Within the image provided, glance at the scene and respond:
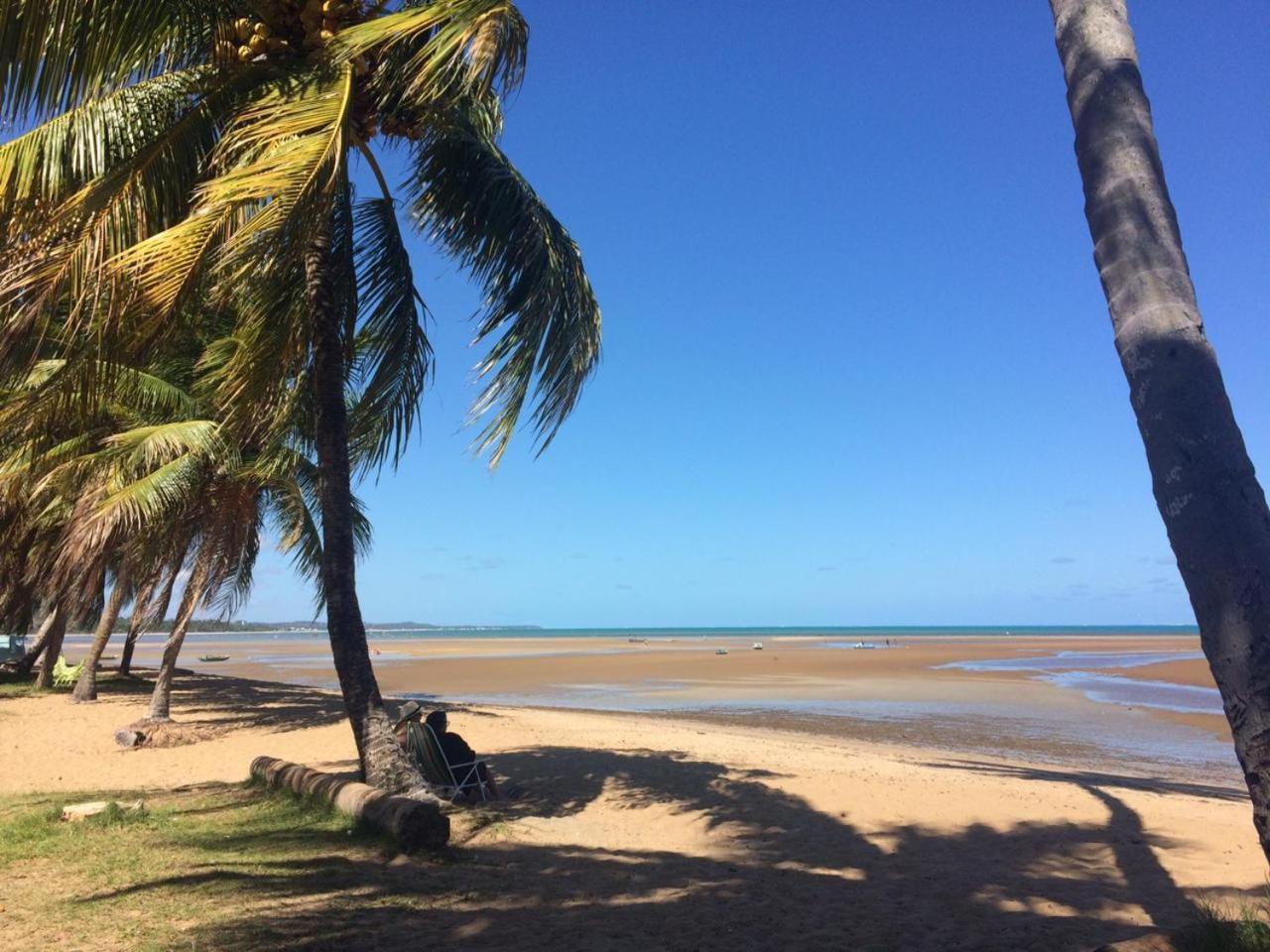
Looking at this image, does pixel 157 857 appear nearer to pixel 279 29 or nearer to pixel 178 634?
pixel 279 29

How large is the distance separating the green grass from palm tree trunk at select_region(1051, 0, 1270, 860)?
4.56m

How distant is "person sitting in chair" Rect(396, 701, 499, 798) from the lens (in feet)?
28.3

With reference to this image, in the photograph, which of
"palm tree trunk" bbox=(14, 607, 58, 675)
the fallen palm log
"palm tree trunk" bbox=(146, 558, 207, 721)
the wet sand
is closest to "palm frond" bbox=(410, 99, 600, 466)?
the fallen palm log

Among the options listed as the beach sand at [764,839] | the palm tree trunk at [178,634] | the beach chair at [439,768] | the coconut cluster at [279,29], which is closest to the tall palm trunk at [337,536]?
the beach chair at [439,768]

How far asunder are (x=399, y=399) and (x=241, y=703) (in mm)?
11170

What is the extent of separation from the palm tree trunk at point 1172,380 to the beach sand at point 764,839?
287 cm

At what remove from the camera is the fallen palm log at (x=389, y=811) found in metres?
6.22

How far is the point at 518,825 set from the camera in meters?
7.50

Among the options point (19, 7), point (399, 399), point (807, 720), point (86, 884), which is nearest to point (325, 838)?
point (86, 884)

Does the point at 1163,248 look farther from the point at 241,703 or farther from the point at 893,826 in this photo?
the point at 241,703

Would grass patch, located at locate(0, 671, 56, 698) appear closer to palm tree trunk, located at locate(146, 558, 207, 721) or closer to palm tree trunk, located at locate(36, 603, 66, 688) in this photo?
palm tree trunk, located at locate(36, 603, 66, 688)

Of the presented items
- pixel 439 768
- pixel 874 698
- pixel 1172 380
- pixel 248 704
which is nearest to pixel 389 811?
pixel 439 768

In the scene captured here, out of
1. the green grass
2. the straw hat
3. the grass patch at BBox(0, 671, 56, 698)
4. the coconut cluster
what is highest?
the coconut cluster

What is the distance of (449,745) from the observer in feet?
28.6
